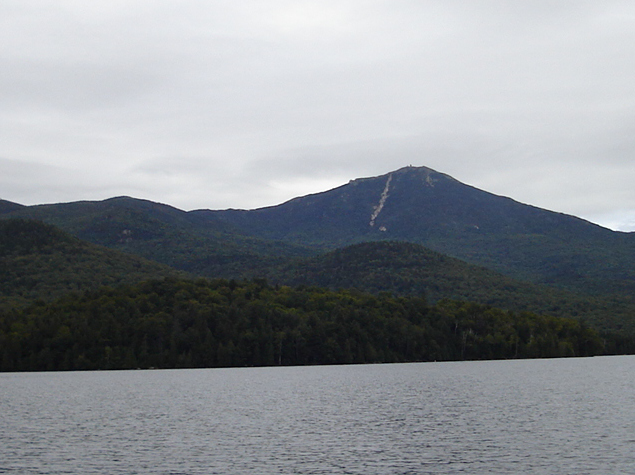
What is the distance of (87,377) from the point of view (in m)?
156

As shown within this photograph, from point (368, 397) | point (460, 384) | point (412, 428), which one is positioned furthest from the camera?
point (460, 384)

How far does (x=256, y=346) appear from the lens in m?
194

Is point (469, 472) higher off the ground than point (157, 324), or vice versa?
point (157, 324)

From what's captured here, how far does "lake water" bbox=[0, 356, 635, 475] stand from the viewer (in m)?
49.5

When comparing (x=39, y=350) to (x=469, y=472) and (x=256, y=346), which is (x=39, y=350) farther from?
(x=469, y=472)

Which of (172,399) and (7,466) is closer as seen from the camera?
(7,466)

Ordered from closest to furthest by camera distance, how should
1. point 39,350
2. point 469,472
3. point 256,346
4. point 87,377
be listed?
point 469,472, point 87,377, point 39,350, point 256,346

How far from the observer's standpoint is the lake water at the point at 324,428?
4950cm

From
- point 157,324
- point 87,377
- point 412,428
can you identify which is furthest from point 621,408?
point 157,324

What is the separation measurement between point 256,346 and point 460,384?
263 feet

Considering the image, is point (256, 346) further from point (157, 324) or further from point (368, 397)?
point (368, 397)

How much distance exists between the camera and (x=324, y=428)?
69.1 m

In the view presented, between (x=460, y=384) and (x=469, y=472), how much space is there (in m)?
80.1

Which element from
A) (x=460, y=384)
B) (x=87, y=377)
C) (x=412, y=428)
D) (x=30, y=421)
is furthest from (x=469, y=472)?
(x=87, y=377)
